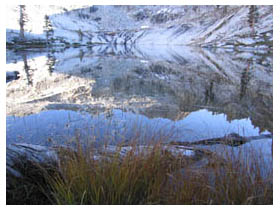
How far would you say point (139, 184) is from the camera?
310 cm

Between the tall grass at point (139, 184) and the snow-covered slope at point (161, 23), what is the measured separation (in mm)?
55590

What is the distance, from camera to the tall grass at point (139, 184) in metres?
2.89

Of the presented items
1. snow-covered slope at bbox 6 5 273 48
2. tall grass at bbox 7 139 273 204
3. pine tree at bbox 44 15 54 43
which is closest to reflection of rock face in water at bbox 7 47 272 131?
tall grass at bbox 7 139 273 204

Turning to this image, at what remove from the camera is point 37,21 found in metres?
102

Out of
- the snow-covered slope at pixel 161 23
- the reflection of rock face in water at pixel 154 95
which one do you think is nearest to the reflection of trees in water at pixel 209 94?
the reflection of rock face in water at pixel 154 95

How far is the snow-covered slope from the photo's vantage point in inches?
2627

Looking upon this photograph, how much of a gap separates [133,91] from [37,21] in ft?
348

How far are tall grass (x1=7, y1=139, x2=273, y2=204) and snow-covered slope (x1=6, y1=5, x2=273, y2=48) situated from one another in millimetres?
55590

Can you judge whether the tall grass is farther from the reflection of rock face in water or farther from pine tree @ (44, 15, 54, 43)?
pine tree @ (44, 15, 54, 43)

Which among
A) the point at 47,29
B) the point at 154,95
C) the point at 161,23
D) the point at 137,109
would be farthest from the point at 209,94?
the point at 161,23

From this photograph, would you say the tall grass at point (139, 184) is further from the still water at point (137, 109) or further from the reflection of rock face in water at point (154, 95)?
the reflection of rock face in water at point (154, 95)

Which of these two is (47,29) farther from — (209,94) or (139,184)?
(139,184)

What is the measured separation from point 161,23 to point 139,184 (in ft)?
488
